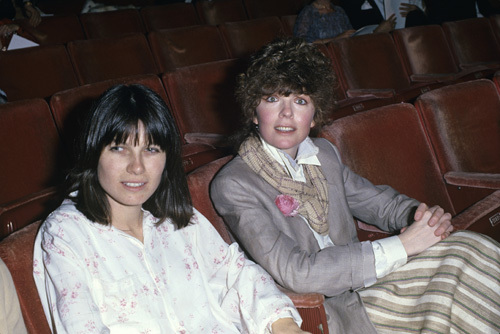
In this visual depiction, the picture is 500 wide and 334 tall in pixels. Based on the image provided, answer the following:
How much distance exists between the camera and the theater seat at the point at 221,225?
73 centimetres

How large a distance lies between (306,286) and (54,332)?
1.21ft

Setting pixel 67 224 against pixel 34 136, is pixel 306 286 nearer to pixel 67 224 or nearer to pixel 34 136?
pixel 67 224

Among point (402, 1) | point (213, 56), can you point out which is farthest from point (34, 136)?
point (402, 1)

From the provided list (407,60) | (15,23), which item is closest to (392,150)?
(407,60)

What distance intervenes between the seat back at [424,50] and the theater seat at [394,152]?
3.84 feet

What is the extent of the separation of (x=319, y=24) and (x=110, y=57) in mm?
1126

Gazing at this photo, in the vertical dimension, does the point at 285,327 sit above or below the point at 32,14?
below

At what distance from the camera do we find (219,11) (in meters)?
2.79

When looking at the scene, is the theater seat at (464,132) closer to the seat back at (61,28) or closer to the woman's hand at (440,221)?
the woman's hand at (440,221)

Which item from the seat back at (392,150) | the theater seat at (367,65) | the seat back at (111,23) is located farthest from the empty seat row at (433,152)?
the seat back at (111,23)

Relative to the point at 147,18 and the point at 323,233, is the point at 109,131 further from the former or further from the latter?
the point at 147,18

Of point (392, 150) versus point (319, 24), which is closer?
point (392, 150)

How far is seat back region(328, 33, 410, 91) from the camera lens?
201cm

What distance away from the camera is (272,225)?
2.63 feet
